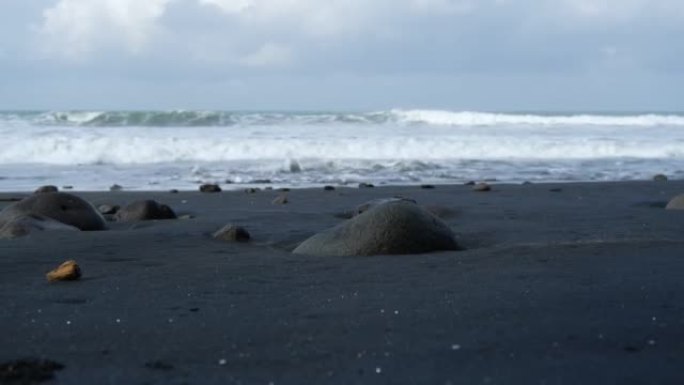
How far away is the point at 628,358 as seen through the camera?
225 centimetres

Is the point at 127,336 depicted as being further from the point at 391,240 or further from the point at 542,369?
the point at 391,240

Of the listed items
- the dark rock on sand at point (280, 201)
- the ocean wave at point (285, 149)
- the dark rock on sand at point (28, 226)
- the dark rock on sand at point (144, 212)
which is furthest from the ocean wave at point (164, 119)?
the dark rock on sand at point (28, 226)

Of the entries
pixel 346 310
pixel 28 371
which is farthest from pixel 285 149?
pixel 28 371

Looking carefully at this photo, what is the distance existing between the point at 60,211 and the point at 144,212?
766 mm

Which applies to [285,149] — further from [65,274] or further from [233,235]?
[65,274]

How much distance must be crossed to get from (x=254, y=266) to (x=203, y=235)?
1.35 m

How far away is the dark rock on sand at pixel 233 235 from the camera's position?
5.04 metres

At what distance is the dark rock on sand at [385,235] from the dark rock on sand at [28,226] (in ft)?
5.24

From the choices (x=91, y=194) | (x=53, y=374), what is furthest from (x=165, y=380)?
(x=91, y=194)

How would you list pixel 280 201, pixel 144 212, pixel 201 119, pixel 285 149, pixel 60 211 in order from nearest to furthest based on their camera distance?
pixel 60 211
pixel 144 212
pixel 280 201
pixel 285 149
pixel 201 119

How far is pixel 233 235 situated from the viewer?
506 centimetres

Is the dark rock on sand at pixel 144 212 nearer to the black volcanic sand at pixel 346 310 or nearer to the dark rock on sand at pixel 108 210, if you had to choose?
the dark rock on sand at pixel 108 210

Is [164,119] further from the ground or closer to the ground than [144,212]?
further from the ground

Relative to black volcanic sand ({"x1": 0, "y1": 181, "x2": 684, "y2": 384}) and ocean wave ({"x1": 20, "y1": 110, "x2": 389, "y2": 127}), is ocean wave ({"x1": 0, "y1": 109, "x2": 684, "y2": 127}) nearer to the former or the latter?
ocean wave ({"x1": 20, "y1": 110, "x2": 389, "y2": 127})
